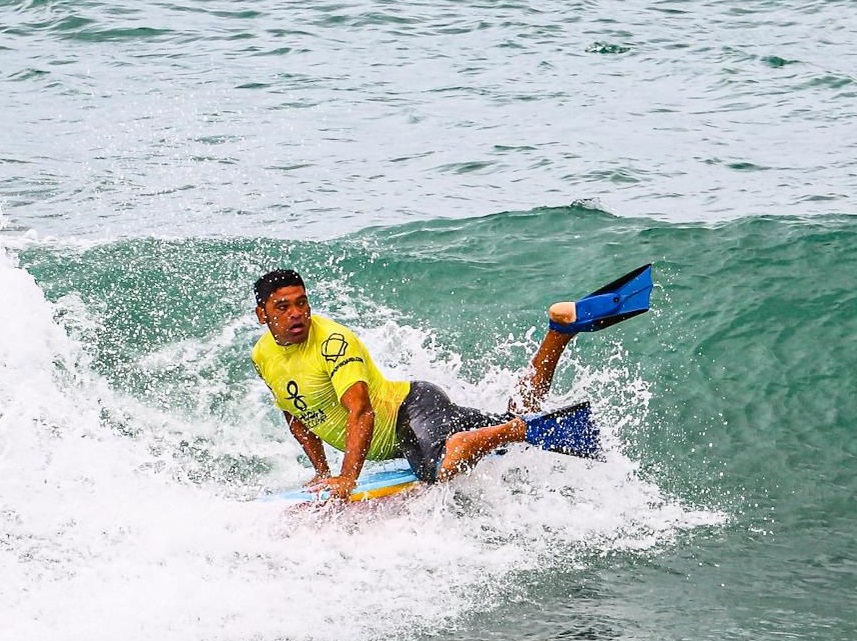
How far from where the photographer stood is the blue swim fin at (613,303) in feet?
23.6

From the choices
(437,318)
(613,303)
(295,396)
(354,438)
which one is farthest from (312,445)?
(437,318)

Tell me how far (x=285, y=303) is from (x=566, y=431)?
5.84ft

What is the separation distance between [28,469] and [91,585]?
1420mm

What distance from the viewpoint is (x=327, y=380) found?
6.75 metres

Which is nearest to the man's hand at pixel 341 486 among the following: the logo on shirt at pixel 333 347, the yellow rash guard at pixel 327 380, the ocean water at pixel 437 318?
the ocean water at pixel 437 318

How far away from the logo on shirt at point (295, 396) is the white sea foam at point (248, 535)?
23.0 inches

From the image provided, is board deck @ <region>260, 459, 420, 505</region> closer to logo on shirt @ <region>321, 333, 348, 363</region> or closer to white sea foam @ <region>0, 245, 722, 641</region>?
white sea foam @ <region>0, 245, 722, 641</region>

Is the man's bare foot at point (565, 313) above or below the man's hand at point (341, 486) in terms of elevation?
above

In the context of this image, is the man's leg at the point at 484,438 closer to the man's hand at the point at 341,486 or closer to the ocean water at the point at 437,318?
the ocean water at the point at 437,318

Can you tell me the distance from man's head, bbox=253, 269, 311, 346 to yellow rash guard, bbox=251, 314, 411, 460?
15cm

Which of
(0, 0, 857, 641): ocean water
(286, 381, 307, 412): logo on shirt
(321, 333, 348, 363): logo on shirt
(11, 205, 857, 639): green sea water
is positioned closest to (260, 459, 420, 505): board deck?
(0, 0, 857, 641): ocean water

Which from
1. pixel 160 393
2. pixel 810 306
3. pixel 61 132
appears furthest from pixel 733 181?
pixel 61 132

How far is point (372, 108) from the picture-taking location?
16.6 m

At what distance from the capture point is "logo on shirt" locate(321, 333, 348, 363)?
664cm
